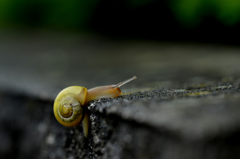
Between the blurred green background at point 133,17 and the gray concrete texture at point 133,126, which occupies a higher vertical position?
the blurred green background at point 133,17

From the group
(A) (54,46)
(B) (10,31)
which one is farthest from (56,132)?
(B) (10,31)

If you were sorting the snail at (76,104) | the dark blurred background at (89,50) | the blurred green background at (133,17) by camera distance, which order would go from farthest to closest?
1. the blurred green background at (133,17)
2. the dark blurred background at (89,50)
3. the snail at (76,104)

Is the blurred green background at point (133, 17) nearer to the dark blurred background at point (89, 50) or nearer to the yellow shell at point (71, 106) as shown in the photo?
the dark blurred background at point (89, 50)

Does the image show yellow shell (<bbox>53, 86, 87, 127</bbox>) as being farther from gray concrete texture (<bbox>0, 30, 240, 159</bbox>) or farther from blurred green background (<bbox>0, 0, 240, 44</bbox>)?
blurred green background (<bbox>0, 0, 240, 44</bbox>)

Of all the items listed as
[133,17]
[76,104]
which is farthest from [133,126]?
[133,17]

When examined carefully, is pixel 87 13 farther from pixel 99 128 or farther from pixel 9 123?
pixel 99 128

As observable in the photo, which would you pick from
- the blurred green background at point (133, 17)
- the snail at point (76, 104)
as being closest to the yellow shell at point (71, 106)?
the snail at point (76, 104)
